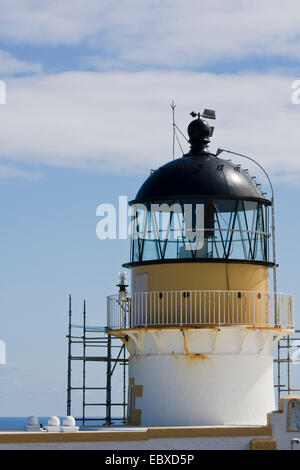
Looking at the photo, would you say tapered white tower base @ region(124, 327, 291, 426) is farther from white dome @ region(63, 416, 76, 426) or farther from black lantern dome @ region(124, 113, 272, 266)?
white dome @ region(63, 416, 76, 426)

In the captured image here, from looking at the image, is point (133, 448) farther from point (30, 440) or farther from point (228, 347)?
point (228, 347)

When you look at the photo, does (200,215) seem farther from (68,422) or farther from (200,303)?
(68,422)

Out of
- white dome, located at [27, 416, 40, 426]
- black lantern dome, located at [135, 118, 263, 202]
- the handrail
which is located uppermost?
black lantern dome, located at [135, 118, 263, 202]

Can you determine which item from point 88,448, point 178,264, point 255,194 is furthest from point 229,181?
point 88,448

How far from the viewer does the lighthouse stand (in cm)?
2681

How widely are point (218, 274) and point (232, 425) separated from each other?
13.3 feet

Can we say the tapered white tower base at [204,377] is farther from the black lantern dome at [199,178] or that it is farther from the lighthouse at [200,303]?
the black lantern dome at [199,178]

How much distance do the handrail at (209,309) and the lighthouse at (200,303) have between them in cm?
3

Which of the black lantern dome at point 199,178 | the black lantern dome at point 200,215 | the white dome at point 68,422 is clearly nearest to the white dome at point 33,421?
the white dome at point 68,422

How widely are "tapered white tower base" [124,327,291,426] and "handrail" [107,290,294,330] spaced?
0.39 m

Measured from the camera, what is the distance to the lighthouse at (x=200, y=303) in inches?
1056

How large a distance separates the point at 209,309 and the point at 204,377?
181cm

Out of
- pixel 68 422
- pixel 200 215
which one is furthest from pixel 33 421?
pixel 200 215

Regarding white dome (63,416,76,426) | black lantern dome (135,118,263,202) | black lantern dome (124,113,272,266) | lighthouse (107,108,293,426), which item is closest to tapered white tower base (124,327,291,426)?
lighthouse (107,108,293,426)
